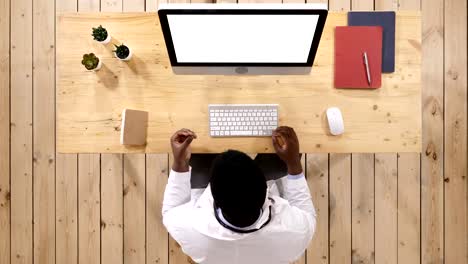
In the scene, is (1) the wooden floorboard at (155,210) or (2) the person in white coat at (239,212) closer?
→ (2) the person in white coat at (239,212)

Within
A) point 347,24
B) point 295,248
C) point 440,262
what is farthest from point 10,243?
point 440,262

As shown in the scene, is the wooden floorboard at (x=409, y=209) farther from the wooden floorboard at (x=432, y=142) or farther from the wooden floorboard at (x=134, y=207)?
the wooden floorboard at (x=134, y=207)

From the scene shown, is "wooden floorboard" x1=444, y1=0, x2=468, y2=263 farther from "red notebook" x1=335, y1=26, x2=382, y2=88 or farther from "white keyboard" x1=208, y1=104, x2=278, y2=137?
"white keyboard" x1=208, y1=104, x2=278, y2=137

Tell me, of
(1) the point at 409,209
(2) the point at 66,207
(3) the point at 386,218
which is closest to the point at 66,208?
(2) the point at 66,207

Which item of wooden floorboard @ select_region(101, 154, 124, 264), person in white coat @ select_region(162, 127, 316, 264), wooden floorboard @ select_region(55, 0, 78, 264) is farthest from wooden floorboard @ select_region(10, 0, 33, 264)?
person in white coat @ select_region(162, 127, 316, 264)

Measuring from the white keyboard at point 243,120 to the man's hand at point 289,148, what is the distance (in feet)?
0.14

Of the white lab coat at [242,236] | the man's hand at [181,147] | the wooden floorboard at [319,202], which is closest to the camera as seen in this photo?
the white lab coat at [242,236]

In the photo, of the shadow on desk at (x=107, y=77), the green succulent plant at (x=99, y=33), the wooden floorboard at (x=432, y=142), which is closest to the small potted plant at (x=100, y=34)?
the green succulent plant at (x=99, y=33)

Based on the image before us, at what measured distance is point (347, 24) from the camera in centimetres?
132

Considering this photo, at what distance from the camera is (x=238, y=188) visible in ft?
2.97

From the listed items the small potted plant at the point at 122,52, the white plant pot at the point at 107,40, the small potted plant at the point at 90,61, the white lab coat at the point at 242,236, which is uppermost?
the white plant pot at the point at 107,40

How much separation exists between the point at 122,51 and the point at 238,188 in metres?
0.72

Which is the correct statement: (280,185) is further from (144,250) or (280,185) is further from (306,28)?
(144,250)

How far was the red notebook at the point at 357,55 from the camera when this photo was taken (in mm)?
1312
